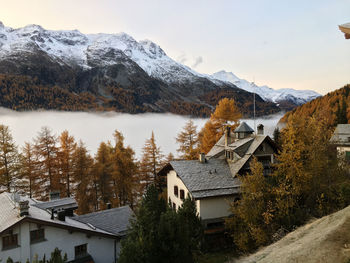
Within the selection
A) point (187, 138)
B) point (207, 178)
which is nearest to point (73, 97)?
point (187, 138)

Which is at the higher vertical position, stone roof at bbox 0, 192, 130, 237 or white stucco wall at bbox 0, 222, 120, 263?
stone roof at bbox 0, 192, 130, 237

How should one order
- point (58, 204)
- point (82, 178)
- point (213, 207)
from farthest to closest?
point (82, 178) → point (213, 207) → point (58, 204)

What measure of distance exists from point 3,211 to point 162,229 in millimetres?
14565

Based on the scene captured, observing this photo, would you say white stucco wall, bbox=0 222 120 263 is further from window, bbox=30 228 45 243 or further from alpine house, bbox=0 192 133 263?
window, bbox=30 228 45 243

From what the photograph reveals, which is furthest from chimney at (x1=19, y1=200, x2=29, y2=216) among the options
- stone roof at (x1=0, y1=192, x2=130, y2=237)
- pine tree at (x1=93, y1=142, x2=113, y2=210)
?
pine tree at (x1=93, y1=142, x2=113, y2=210)

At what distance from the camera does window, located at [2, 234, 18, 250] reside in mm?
15268

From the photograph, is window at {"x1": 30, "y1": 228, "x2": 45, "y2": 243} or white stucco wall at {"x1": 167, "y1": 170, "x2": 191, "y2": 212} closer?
window at {"x1": 30, "y1": 228, "x2": 45, "y2": 243}

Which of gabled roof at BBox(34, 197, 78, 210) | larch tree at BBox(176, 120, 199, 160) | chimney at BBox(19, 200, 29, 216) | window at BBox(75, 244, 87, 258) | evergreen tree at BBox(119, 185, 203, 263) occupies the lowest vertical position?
window at BBox(75, 244, 87, 258)

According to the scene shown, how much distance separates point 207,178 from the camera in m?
23.1

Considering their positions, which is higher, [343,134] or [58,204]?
[343,134]

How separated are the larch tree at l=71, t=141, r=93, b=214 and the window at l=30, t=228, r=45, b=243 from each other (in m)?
15.2

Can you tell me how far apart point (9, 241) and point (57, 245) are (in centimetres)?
333

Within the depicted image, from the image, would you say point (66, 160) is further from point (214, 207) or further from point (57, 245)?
point (214, 207)

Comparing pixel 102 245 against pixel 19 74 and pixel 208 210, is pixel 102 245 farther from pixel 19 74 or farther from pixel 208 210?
pixel 19 74
